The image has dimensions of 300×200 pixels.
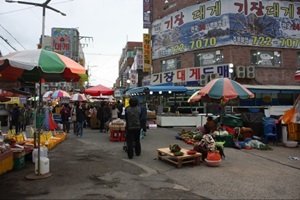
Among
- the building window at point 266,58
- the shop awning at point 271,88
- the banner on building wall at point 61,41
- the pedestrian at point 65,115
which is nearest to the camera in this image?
the pedestrian at point 65,115

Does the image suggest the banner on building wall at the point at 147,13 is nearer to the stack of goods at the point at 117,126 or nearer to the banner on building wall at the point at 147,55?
the banner on building wall at the point at 147,55

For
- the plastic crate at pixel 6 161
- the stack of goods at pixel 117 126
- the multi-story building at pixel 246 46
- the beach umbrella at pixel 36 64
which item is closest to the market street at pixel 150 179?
the plastic crate at pixel 6 161

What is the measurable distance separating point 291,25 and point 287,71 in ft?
14.0

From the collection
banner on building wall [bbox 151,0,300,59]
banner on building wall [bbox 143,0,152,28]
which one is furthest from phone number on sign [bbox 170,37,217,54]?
banner on building wall [bbox 143,0,152,28]

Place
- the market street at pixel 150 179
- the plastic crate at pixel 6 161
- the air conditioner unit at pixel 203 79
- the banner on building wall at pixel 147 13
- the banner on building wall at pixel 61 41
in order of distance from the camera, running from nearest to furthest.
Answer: the market street at pixel 150 179, the plastic crate at pixel 6 161, the air conditioner unit at pixel 203 79, the banner on building wall at pixel 147 13, the banner on building wall at pixel 61 41

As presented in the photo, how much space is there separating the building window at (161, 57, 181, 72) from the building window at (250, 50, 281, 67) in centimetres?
702

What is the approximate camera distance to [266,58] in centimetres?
2436

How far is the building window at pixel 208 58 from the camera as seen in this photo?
24.3 meters

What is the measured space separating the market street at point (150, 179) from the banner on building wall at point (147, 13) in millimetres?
23617

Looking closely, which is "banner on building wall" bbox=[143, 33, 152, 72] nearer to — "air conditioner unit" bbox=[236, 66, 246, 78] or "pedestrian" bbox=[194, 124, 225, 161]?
"air conditioner unit" bbox=[236, 66, 246, 78]

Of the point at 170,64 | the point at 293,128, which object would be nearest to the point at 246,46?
the point at 170,64

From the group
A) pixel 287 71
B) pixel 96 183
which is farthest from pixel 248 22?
pixel 96 183

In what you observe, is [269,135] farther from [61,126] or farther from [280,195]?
[61,126]

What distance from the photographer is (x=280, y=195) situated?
18.1 feet
